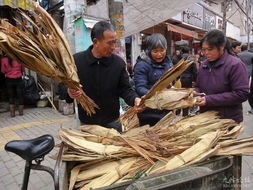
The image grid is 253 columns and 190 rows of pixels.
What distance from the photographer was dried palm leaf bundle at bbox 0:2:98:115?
4.89ft

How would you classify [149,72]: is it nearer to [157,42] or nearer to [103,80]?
[157,42]

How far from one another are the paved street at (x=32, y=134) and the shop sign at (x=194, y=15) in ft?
26.0

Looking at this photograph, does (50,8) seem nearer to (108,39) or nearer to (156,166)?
(108,39)

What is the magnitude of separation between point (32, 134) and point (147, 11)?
3.82 m

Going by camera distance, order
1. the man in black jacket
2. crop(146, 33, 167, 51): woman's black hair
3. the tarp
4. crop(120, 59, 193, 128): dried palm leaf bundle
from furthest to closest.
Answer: the tarp, crop(146, 33, 167, 51): woman's black hair, the man in black jacket, crop(120, 59, 193, 128): dried palm leaf bundle

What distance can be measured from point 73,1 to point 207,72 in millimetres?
→ 2756

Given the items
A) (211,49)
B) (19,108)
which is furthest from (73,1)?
(19,108)

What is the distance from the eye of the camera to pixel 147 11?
578 centimetres

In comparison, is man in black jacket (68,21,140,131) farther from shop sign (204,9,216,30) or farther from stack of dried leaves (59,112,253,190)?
shop sign (204,9,216,30)

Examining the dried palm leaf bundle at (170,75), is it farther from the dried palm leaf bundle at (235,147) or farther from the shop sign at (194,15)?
the shop sign at (194,15)

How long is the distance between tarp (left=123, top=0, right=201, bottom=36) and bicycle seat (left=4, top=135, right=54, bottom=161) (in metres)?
4.43

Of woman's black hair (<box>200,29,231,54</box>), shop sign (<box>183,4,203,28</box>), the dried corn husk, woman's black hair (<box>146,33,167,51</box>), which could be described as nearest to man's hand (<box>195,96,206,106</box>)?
woman's black hair (<box>200,29,231,54</box>)

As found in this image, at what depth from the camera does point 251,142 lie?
163 cm

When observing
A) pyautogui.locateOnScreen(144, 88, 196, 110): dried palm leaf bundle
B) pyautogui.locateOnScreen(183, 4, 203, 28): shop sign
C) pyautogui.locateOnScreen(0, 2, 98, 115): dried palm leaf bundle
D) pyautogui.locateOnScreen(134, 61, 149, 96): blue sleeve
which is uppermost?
pyautogui.locateOnScreen(183, 4, 203, 28): shop sign
